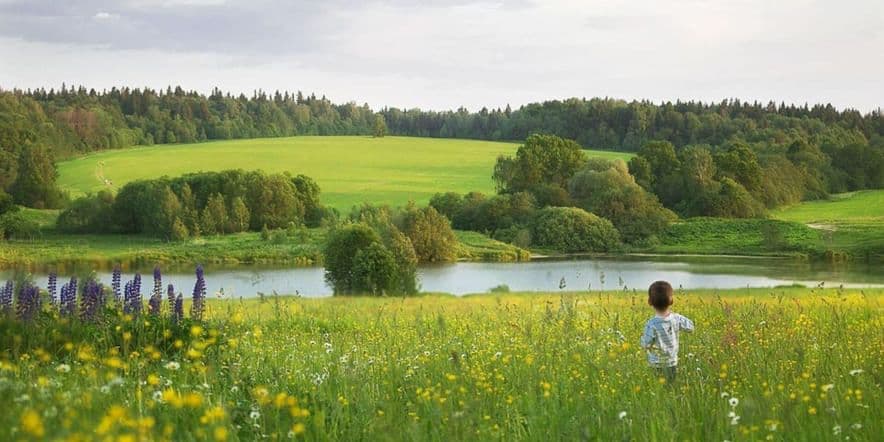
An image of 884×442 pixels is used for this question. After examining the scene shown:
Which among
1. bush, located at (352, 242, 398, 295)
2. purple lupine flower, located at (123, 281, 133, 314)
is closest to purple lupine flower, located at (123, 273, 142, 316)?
purple lupine flower, located at (123, 281, 133, 314)

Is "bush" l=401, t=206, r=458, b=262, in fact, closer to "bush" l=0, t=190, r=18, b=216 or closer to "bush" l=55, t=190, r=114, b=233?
"bush" l=55, t=190, r=114, b=233

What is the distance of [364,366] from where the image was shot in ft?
22.6

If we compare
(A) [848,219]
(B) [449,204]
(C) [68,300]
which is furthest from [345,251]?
(A) [848,219]

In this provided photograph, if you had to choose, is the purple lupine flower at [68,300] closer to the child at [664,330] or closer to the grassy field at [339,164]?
the child at [664,330]

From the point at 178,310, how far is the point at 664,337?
16.6 ft

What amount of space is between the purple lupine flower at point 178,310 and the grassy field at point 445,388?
118 mm

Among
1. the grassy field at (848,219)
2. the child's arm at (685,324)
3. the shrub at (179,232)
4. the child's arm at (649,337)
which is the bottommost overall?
the shrub at (179,232)

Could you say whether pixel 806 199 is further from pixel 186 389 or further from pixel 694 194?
pixel 186 389

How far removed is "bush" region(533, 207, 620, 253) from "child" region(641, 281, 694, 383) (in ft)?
254

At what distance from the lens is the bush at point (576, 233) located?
8512 cm

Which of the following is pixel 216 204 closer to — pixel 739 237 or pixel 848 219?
pixel 739 237

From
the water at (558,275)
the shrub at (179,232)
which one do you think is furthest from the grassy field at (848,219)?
the shrub at (179,232)

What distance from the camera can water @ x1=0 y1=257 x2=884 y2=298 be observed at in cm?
5244

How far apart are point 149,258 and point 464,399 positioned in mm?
71948
